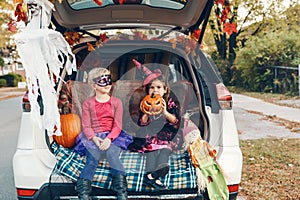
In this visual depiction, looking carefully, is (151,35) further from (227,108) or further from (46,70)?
(46,70)

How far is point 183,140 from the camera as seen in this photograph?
3.61 meters

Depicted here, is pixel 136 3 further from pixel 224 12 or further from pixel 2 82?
pixel 2 82

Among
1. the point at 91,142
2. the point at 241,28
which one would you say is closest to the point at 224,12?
the point at 91,142

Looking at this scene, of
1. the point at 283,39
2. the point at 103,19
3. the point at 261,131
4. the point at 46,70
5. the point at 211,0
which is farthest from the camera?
the point at 283,39

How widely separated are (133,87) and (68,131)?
0.96 meters

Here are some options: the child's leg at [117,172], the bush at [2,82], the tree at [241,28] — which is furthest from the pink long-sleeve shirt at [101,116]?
the bush at [2,82]

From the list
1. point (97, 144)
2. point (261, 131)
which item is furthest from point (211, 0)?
point (261, 131)

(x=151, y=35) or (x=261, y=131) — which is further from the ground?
(x=151, y=35)

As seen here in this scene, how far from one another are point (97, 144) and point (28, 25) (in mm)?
1126

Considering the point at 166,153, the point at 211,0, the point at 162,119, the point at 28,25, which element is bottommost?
the point at 166,153

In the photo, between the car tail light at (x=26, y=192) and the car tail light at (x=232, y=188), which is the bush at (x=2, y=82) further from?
the car tail light at (x=232, y=188)

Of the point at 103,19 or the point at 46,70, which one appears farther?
the point at 103,19

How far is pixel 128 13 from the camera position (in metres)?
4.12

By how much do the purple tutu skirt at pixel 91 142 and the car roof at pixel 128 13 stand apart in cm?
121
